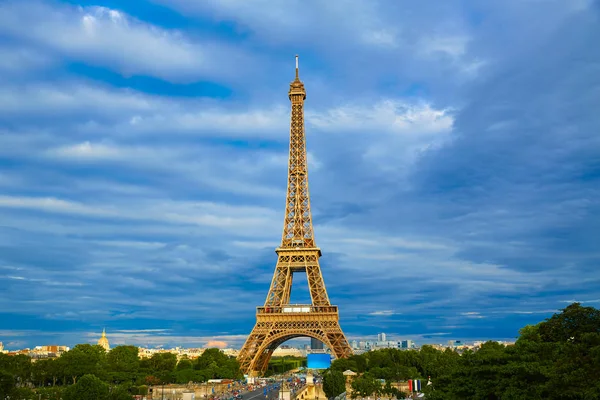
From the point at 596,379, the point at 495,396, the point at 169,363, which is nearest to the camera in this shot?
the point at 596,379

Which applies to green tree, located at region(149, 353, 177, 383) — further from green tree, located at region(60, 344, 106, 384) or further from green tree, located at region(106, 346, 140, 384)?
green tree, located at region(60, 344, 106, 384)

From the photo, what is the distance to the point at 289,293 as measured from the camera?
279 feet

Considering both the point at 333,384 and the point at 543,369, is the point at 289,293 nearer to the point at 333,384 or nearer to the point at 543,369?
the point at 333,384

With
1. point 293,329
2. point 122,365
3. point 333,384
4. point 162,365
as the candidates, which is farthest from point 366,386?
point 162,365

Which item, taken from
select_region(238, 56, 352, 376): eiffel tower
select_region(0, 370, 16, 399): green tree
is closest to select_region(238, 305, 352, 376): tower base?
select_region(238, 56, 352, 376): eiffel tower

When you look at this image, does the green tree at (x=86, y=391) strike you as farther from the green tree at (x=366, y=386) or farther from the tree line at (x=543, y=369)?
the green tree at (x=366, y=386)

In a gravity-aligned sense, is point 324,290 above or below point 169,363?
above

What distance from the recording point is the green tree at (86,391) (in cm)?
4675

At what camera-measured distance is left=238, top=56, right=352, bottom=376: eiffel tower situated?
79.2 m

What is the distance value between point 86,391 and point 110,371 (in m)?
38.3

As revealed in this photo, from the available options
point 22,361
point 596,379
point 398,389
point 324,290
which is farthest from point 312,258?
point 596,379

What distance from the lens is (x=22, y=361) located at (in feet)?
245

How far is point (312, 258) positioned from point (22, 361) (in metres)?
40.4

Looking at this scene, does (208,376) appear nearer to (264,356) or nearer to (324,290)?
(264,356)
